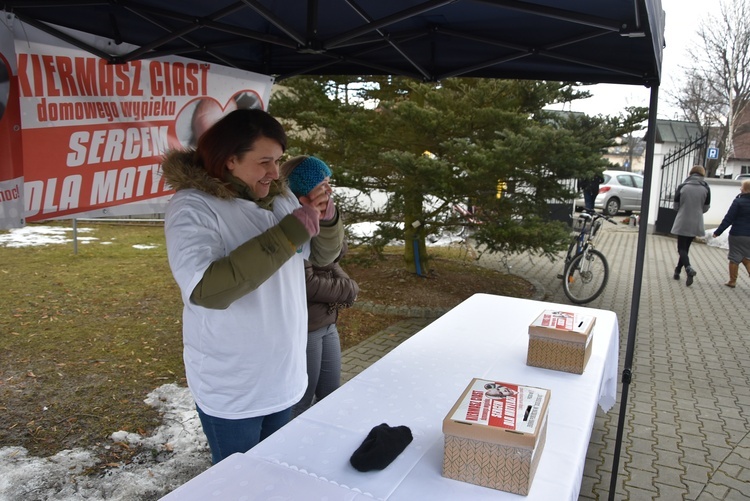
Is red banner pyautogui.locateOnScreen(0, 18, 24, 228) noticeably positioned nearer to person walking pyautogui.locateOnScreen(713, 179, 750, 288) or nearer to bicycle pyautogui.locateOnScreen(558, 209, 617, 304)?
bicycle pyautogui.locateOnScreen(558, 209, 617, 304)

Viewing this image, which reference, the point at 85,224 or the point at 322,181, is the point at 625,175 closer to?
the point at 85,224

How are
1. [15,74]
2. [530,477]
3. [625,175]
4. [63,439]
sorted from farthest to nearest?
[625,175] → [63,439] → [15,74] → [530,477]

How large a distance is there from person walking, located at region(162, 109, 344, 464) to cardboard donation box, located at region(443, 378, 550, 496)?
0.67 metres

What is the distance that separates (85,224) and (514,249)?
11563mm

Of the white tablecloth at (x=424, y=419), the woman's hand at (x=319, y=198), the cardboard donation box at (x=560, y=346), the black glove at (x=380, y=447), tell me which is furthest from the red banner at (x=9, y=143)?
the cardboard donation box at (x=560, y=346)

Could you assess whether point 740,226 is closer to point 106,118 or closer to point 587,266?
point 587,266

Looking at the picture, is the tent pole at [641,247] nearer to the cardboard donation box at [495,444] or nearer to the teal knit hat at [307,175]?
the cardboard donation box at [495,444]

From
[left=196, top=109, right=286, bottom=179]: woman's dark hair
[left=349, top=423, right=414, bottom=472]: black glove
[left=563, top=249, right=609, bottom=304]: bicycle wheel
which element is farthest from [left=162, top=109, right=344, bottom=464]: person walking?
[left=563, top=249, right=609, bottom=304]: bicycle wheel

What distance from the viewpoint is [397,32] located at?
3035 millimetres

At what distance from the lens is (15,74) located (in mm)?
2422

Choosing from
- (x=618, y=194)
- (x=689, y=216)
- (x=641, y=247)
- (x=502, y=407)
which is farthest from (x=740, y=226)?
(x=618, y=194)

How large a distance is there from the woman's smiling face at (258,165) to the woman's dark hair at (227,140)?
2 cm

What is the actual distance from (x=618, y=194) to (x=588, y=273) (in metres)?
14.7

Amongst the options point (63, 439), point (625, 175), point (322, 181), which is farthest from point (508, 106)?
point (625, 175)
